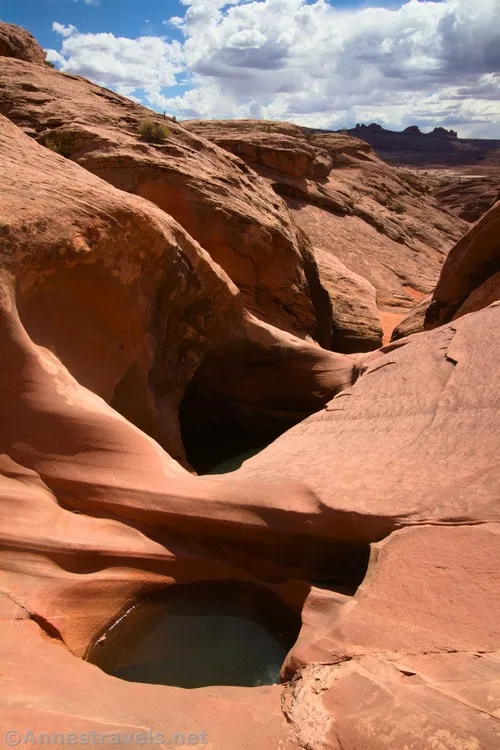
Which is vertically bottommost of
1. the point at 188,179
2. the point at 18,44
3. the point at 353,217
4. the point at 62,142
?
the point at 188,179

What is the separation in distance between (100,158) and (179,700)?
6705 mm

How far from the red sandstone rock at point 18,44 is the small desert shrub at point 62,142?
341 cm

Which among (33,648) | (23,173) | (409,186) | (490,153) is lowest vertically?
(33,648)

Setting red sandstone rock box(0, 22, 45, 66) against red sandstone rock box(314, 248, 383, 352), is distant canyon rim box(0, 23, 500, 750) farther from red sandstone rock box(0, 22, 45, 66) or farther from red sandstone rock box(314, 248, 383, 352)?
red sandstone rock box(0, 22, 45, 66)

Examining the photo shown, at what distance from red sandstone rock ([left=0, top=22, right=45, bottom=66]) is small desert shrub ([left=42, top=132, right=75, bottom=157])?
341 centimetres

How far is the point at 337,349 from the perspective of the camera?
1122 cm

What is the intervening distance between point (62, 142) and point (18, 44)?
4.00 m

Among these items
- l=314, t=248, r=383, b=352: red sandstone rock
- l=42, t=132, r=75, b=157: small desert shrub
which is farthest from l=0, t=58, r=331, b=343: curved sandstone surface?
l=314, t=248, r=383, b=352: red sandstone rock

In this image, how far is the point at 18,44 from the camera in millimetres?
10453

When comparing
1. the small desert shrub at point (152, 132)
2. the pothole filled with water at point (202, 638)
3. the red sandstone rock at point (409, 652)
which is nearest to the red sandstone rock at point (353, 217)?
the small desert shrub at point (152, 132)

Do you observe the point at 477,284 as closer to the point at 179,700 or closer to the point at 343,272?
the point at 343,272

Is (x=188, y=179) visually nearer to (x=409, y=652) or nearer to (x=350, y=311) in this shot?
(x=350, y=311)

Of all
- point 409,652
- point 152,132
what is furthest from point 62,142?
point 409,652

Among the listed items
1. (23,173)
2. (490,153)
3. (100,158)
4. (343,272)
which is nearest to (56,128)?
(100,158)
